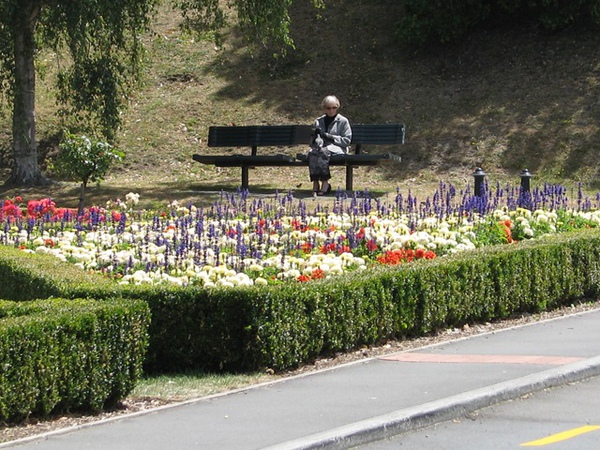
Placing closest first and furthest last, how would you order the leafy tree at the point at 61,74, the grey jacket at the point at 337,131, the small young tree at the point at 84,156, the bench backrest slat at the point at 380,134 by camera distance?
1. the small young tree at the point at 84,156
2. the grey jacket at the point at 337,131
3. the leafy tree at the point at 61,74
4. the bench backrest slat at the point at 380,134

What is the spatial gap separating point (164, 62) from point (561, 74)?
984 cm

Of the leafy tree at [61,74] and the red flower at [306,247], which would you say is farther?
the leafy tree at [61,74]

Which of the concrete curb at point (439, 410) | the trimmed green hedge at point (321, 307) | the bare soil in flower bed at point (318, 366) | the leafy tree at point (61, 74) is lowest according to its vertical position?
the bare soil in flower bed at point (318, 366)

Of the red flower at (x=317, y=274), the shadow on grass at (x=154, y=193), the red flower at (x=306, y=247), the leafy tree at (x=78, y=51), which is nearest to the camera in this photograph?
the red flower at (x=317, y=274)

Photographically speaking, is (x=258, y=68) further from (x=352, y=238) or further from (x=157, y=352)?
(x=157, y=352)

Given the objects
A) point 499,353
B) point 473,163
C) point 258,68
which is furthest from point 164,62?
point 499,353

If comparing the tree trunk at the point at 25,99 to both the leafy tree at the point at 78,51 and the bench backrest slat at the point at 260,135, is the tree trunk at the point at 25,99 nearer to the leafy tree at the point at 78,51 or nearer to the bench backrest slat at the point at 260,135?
the leafy tree at the point at 78,51

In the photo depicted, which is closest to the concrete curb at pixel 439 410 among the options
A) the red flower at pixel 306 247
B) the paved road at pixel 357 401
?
the paved road at pixel 357 401

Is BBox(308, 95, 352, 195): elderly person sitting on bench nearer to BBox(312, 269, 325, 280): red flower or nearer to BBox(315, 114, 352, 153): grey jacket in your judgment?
BBox(315, 114, 352, 153): grey jacket

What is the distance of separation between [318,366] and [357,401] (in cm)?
169

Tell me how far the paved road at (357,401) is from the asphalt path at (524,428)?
67mm

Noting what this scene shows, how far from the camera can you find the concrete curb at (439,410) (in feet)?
20.7

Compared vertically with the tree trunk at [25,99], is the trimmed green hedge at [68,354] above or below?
below

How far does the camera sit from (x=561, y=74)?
26.3 meters
